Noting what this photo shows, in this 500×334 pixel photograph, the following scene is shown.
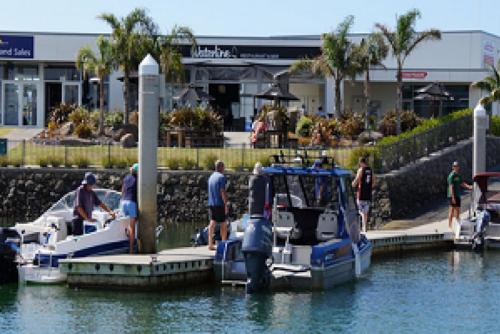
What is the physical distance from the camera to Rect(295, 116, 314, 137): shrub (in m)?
43.6

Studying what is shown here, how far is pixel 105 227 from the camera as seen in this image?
2244 centimetres

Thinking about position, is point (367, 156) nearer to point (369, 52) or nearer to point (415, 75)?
point (369, 52)

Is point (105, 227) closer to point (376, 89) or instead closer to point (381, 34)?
point (381, 34)

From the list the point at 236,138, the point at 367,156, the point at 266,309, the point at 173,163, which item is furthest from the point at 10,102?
the point at 266,309

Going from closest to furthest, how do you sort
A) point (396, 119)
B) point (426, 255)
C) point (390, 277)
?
point (390, 277), point (426, 255), point (396, 119)

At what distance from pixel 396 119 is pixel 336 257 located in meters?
24.1

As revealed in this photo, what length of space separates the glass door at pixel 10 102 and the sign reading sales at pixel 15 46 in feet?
6.96

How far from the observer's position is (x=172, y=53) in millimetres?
46656

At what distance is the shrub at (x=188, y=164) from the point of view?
3588cm

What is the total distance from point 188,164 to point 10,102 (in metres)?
23.7

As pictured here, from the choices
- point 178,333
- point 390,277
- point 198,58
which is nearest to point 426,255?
point 390,277

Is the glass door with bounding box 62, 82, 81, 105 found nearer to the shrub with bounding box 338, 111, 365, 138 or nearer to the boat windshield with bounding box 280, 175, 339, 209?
the shrub with bounding box 338, 111, 365, 138

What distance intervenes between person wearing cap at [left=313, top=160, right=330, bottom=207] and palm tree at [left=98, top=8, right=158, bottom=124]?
23868mm

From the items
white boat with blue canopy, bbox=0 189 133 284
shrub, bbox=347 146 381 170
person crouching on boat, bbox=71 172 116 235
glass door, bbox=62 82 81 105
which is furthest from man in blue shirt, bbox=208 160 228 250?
glass door, bbox=62 82 81 105
